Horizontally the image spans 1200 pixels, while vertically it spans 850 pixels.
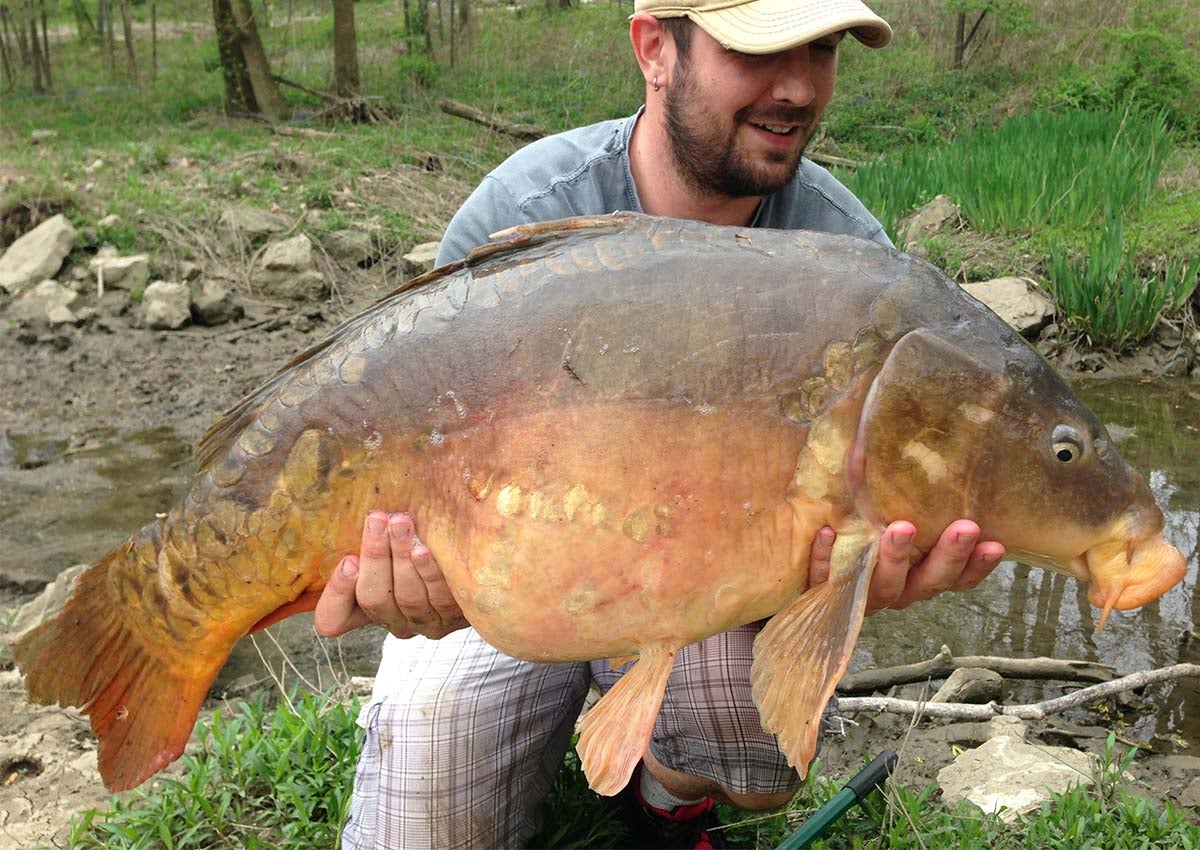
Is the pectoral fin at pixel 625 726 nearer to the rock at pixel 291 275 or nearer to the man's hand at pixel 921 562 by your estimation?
the man's hand at pixel 921 562

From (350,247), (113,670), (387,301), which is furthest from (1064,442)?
(350,247)

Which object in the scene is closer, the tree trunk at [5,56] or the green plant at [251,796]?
the green plant at [251,796]

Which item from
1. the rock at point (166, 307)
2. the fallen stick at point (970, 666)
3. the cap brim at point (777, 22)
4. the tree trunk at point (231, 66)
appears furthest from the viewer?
the tree trunk at point (231, 66)

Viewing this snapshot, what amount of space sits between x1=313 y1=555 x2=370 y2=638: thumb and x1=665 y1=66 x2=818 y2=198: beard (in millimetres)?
1107

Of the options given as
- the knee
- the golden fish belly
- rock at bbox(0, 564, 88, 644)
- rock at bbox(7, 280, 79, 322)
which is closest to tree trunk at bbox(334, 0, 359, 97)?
rock at bbox(7, 280, 79, 322)

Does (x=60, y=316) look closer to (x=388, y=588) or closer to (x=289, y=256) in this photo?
(x=289, y=256)

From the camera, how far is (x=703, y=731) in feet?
7.74

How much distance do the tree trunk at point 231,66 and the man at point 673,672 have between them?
10.1 m

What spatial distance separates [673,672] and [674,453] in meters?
0.86

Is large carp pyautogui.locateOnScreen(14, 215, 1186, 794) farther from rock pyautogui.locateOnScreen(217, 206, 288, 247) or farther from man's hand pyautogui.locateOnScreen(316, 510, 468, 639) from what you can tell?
rock pyautogui.locateOnScreen(217, 206, 288, 247)

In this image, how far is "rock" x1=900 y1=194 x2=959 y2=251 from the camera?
6.84m

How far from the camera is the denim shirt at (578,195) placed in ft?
8.39

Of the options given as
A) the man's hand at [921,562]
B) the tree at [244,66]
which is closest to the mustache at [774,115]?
the man's hand at [921,562]

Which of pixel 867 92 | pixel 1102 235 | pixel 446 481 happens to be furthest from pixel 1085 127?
pixel 446 481
